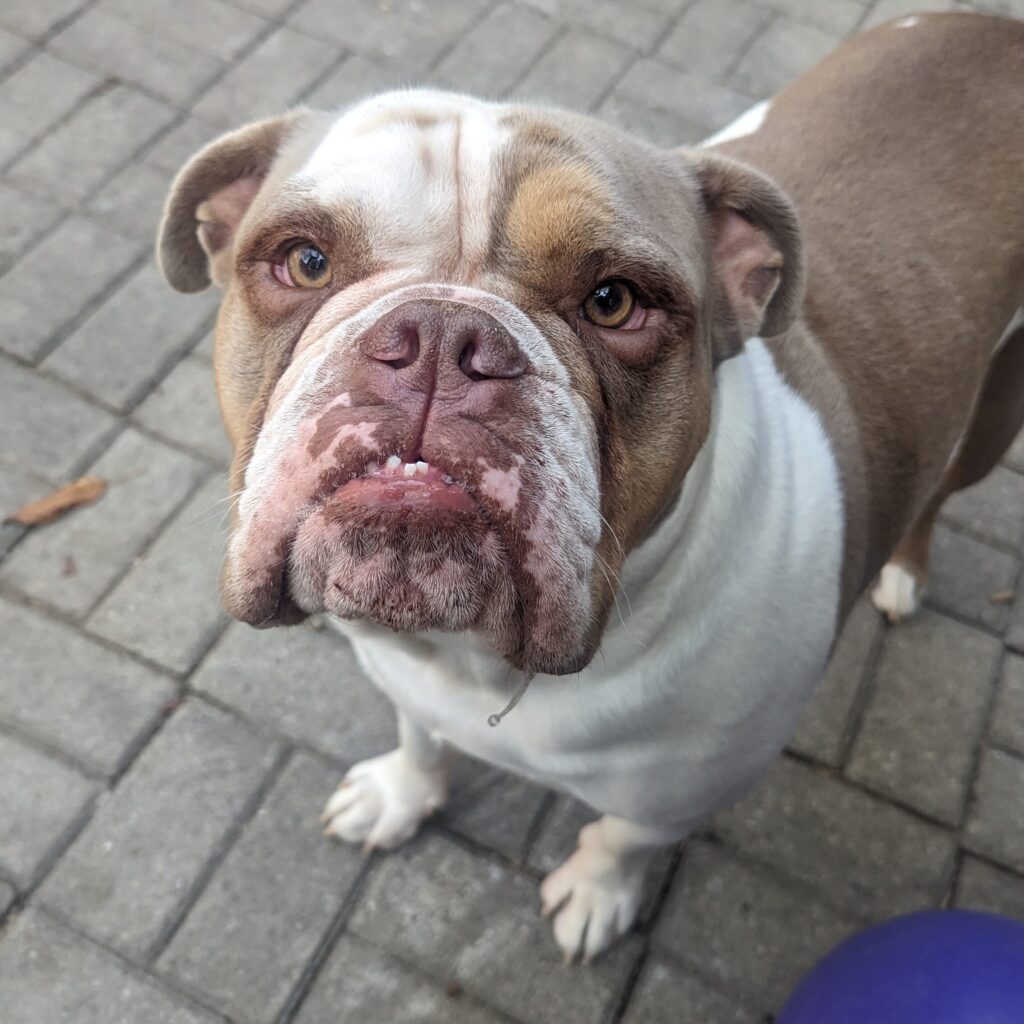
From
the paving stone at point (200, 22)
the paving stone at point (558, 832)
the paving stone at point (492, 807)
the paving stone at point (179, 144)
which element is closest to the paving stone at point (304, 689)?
the paving stone at point (492, 807)

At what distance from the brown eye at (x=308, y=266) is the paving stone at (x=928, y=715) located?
209 cm

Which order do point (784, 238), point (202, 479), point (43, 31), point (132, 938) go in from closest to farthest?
1. point (784, 238)
2. point (132, 938)
3. point (202, 479)
4. point (43, 31)

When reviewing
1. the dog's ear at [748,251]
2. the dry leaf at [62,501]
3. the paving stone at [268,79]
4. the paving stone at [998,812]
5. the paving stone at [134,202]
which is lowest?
the paving stone at [998,812]

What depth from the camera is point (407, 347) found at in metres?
1.28

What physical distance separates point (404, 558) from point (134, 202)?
120 inches

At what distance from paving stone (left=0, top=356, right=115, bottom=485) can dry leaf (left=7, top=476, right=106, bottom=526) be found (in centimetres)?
5

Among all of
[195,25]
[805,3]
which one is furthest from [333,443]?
[805,3]

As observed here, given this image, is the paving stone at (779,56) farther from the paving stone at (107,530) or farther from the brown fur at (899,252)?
the paving stone at (107,530)

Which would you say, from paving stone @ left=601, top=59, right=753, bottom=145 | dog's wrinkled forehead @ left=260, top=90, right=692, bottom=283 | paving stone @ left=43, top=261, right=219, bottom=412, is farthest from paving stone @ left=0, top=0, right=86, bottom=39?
dog's wrinkled forehead @ left=260, top=90, right=692, bottom=283

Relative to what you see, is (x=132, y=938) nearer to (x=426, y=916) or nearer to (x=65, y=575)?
(x=426, y=916)

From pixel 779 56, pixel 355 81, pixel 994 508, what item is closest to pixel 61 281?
pixel 355 81

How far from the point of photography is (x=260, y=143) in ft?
5.99

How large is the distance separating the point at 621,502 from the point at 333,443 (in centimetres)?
44

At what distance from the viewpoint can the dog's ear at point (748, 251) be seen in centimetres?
178
